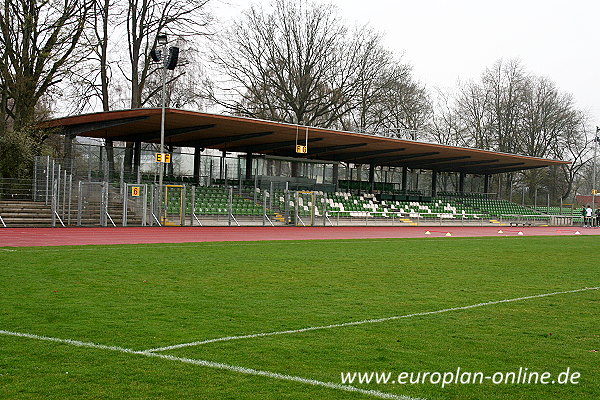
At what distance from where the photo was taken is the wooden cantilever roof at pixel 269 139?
113 ft

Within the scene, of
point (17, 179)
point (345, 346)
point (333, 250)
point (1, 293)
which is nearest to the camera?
point (345, 346)

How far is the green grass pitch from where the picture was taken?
5.41 meters

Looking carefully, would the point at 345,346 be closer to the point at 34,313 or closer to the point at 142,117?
the point at 34,313

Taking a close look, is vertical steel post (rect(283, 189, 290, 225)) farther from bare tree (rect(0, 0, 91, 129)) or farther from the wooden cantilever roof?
bare tree (rect(0, 0, 91, 129))

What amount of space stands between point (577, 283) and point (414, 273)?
326 cm

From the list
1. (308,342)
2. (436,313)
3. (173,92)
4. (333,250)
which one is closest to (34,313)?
(308,342)

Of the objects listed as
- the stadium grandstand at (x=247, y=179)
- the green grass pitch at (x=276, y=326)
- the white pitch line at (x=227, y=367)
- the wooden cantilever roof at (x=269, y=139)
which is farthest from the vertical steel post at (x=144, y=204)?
the white pitch line at (x=227, y=367)

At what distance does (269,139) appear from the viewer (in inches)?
1689

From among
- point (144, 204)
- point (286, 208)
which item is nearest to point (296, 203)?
point (286, 208)

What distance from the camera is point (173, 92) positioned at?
164 feet

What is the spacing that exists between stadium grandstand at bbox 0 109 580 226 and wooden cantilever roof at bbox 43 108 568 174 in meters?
0.08

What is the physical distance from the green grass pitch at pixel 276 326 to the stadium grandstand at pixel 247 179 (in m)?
16.6

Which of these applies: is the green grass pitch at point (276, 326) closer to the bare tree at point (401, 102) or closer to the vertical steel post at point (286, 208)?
the vertical steel post at point (286, 208)

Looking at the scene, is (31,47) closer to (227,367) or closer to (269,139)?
(269,139)
